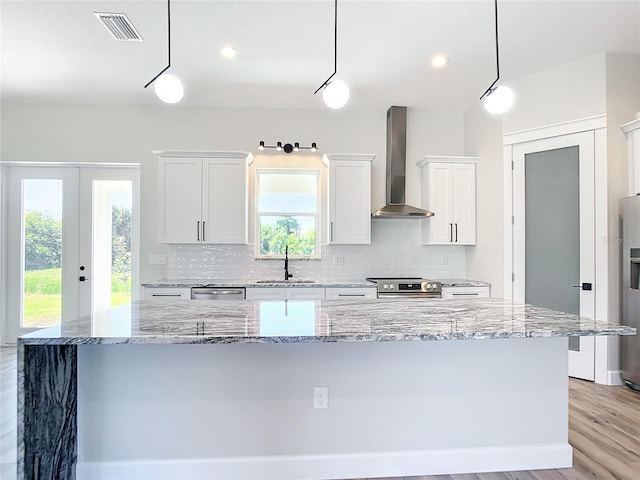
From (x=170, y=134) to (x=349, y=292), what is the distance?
2.94m

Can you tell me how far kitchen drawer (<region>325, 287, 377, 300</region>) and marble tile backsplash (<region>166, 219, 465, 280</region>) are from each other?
0.60 meters

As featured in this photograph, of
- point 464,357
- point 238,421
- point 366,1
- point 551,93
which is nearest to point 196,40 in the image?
point 366,1

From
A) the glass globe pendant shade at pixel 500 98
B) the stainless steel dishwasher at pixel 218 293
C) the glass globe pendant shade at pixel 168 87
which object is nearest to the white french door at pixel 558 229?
the glass globe pendant shade at pixel 500 98

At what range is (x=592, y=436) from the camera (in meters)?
2.35

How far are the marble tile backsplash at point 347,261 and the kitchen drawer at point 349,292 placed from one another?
0.60 m

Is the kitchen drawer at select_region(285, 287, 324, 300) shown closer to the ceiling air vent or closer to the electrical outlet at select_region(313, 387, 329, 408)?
the electrical outlet at select_region(313, 387, 329, 408)

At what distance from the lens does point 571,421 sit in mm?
2561

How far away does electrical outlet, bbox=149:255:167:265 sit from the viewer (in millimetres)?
4375

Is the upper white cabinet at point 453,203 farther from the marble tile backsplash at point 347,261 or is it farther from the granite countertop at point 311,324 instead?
the granite countertop at point 311,324

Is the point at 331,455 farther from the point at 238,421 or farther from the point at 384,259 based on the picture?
the point at 384,259

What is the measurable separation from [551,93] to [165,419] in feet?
14.2

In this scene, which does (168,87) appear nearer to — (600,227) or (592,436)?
(592,436)

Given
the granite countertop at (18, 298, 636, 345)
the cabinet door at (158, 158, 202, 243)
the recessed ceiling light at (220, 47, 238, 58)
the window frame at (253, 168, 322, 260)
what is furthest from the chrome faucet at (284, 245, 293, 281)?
the recessed ceiling light at (220, 47, 238, 58)

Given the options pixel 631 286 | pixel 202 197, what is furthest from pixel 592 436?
pixel 202 197
